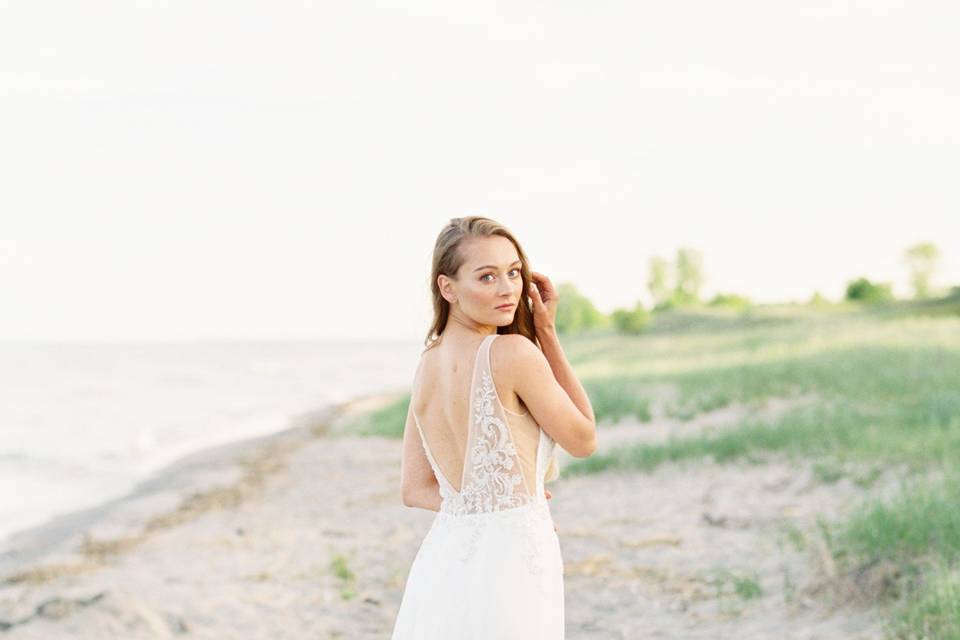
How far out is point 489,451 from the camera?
9.40 ft

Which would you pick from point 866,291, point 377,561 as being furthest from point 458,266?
point 866,291

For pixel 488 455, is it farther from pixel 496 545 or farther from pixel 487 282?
pixel 487 282

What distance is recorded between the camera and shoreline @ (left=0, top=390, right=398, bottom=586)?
11461mm

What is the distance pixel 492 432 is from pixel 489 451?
Result: 0.07 metres

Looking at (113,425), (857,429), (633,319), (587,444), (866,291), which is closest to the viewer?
(587,444)

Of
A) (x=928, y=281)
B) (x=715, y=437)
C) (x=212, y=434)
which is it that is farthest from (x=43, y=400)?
(x=928, y=281)

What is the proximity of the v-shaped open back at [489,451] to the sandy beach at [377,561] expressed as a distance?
3.67 m

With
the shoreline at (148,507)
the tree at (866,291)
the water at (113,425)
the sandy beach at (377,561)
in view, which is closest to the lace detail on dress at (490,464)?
the sandy beach at (377,561)

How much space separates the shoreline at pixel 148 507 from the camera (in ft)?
37.6

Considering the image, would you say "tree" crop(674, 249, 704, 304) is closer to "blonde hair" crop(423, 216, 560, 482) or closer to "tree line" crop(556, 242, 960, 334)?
"tree line" crop(556, 242, 960, 334)

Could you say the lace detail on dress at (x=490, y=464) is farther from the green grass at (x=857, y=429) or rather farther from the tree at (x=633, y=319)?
the tree at (x=633, y=319)

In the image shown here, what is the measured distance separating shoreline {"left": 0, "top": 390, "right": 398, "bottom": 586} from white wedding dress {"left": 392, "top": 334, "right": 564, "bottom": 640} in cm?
861

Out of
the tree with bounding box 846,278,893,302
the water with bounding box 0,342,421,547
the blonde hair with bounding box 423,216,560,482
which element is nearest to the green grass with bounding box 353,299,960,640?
the blonde hair with bounding box 423,216,560,482

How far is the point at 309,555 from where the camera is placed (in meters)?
9.70
